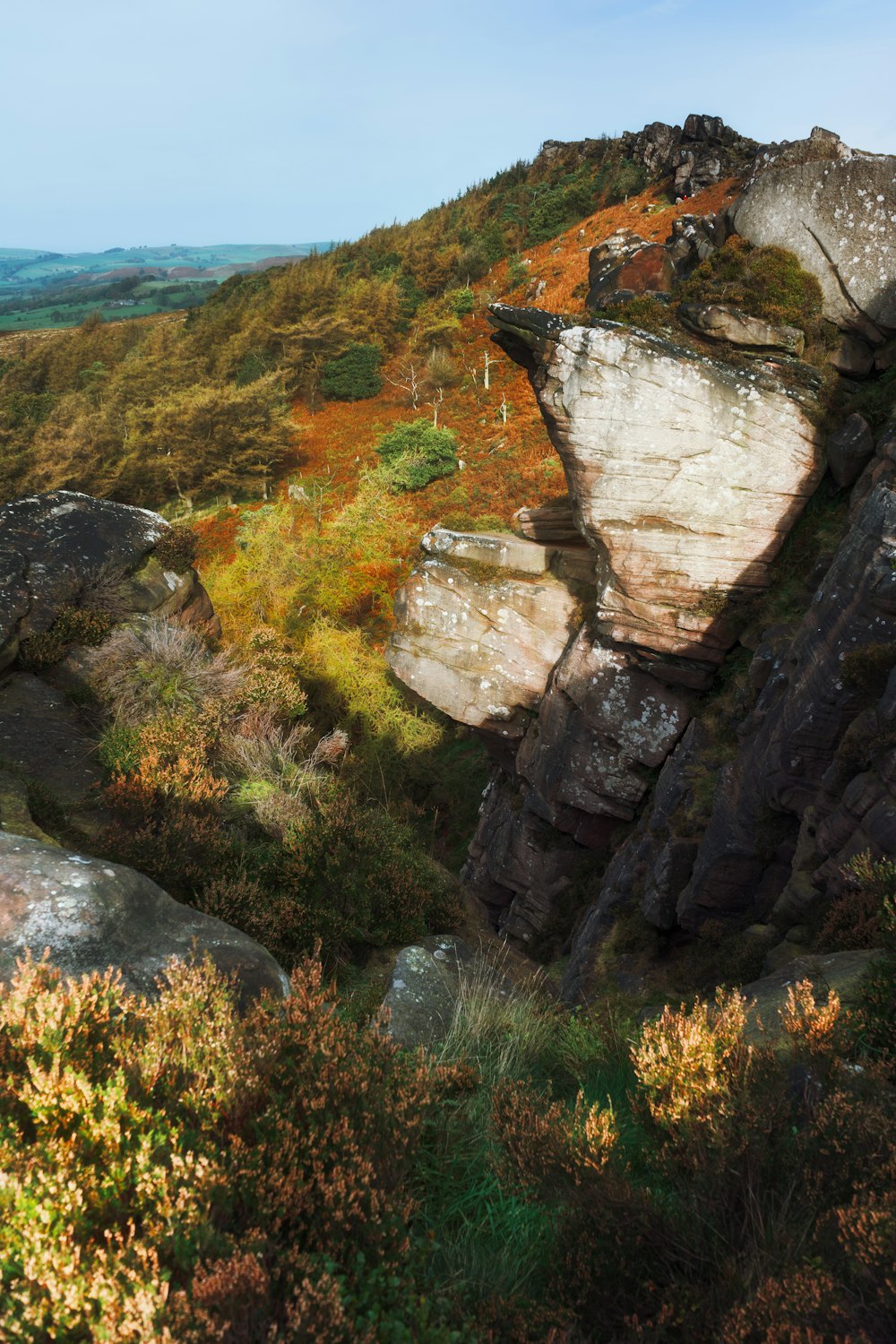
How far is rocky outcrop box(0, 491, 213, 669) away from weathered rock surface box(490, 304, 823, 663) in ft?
32.6

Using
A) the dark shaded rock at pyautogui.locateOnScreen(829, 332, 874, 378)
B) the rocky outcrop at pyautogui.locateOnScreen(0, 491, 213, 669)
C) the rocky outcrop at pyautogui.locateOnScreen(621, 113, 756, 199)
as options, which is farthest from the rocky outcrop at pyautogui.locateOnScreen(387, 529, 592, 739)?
the rocky outcrop at pyautogui.locateOnScreen(621, 113, 756, 199)

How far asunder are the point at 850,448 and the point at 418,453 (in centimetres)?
2425

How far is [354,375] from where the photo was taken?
45.2 metres

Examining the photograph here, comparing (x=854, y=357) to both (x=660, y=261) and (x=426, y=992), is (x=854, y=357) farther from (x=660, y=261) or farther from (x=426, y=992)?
(x=426, y=992)

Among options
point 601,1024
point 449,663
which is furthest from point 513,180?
point 601,1024

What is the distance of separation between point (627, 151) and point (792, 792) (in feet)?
188

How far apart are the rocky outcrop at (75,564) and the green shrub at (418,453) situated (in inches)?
606

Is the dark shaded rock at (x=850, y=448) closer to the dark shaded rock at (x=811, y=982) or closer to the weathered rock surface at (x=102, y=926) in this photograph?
the dark shaded rock at (x=811, y=982)

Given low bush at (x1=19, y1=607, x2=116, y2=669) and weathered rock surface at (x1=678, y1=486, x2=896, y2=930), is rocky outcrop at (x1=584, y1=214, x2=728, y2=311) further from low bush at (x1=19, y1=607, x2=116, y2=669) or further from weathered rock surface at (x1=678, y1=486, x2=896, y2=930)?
low bush at (x1=19, y1=607, x2=116, y2=669)

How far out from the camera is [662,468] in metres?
13.3

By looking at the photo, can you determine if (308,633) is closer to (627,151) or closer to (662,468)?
(662,468)

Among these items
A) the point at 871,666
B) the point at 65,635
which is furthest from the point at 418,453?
the point at 871,666

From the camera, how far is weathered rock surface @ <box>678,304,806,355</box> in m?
13.0

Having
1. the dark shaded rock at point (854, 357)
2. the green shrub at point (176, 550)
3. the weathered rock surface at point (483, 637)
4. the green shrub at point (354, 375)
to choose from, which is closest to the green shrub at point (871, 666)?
the dark shaded rock at point (854, 357)
